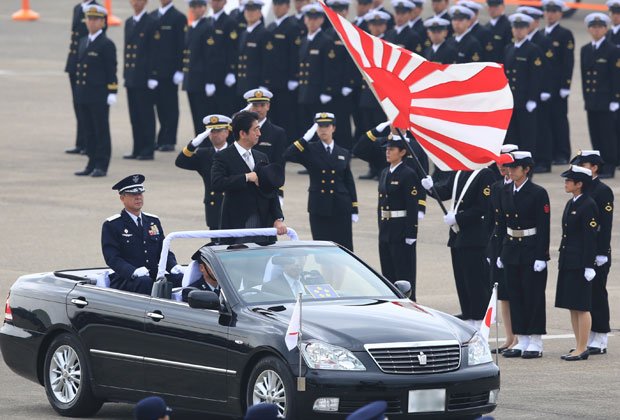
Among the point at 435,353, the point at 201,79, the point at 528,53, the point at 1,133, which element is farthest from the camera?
the point at 1,133

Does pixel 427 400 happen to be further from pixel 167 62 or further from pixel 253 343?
pixel 167 62

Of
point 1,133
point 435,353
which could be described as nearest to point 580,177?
point 435,353

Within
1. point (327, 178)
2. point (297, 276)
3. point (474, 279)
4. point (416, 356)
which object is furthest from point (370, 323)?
point (327, 178)

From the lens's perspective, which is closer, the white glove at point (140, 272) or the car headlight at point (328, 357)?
the car headlight at point (328, 357)

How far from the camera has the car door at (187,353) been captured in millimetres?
11609

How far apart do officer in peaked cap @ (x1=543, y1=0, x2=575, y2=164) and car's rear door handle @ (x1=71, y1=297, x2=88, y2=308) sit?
13.9 meters

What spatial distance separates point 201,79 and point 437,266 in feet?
28.0

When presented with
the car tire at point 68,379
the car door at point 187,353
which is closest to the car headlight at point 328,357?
the car door at point 187,353

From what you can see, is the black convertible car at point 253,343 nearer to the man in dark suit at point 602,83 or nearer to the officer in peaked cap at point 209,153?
the officer in peaked cap at point 209,153

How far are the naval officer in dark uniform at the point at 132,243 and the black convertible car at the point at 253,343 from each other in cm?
20

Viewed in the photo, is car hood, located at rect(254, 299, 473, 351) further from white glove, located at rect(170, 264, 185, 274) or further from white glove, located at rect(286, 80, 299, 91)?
white glove, located at rect(286, 80, 299, 91)

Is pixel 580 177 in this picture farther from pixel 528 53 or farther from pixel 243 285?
pixel 528 53

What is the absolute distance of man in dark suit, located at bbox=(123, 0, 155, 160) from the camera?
26641 mm

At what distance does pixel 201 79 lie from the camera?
26734mm
